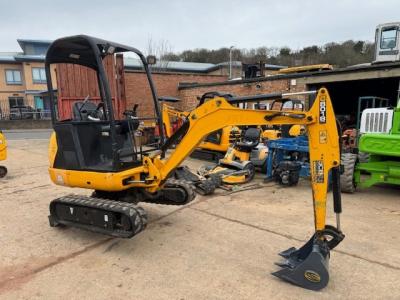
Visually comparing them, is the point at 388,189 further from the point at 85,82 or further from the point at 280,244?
the point at 85,82

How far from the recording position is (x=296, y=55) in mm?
43562

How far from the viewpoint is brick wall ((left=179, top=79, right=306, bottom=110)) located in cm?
1324

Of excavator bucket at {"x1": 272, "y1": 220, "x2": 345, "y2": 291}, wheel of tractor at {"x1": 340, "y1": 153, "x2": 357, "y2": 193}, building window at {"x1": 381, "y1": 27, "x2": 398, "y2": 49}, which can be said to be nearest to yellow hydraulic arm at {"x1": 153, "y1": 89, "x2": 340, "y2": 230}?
excavator bucket at {"x1": 272, "y1": 220, "x2": 345, "y2": 291}

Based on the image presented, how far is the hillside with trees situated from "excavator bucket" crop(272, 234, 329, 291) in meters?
31.7

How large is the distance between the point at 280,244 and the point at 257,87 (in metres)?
11.3

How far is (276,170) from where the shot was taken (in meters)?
7.16

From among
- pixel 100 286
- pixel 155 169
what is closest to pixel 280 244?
pixel 155 169

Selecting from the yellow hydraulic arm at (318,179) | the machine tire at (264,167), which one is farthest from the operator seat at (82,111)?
the machine tire at (264,167)

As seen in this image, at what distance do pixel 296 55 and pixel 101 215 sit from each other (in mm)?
44163

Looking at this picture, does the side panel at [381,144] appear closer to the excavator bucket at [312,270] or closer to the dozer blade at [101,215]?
the excavator bucket at [312,270]

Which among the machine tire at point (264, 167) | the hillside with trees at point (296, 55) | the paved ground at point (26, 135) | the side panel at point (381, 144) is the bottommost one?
the paved ground at point (26, 135)

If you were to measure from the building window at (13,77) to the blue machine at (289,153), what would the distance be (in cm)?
3865

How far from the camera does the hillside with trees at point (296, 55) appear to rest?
111ft

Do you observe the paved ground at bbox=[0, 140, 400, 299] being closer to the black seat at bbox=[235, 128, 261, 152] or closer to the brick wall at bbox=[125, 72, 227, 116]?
the black seat at bbox=[235, 128, 261, 152]
